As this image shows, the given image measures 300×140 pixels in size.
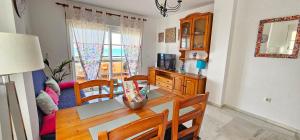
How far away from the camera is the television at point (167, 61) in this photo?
13.7 feet

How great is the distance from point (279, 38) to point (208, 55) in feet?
4.12

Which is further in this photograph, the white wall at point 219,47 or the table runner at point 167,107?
the white wall at point 219,47

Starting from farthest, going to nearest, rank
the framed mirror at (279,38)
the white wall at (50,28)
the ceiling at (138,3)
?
1. the ceiling at (138,3)
2. the white wall at (50,28)
3. the framed mirror at (279,38)

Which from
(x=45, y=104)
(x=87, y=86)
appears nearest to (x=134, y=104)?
(x=87, y=86)

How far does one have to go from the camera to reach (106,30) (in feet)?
12.7

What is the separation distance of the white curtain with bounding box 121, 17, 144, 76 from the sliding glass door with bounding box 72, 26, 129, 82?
0.49 ft

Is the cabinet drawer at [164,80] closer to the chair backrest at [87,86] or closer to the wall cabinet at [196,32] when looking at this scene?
the wall cabinet at [196,32]

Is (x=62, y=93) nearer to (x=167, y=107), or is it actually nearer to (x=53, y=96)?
(x=53, y=96)

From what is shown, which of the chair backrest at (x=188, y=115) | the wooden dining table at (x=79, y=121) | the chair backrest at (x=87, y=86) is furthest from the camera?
the chair backrest at (x=87, y=86)

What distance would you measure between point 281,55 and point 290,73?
324 mm

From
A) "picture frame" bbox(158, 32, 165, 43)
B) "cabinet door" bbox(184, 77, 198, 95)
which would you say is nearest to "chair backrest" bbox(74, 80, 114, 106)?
"cabinet door" bbox(184, 77, 198, 95)

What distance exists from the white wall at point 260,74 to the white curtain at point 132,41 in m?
2.72

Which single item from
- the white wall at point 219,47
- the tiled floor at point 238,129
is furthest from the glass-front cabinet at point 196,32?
the tiled floor at point 238,129

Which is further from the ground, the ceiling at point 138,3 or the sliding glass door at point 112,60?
the ceiling at point 138,3
